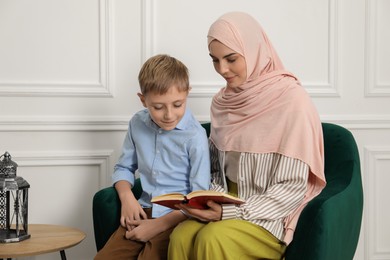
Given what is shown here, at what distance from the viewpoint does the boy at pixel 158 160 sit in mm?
2365

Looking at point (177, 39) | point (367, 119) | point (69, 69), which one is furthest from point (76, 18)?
point (367, 119)

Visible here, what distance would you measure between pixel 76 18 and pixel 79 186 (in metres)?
0.82

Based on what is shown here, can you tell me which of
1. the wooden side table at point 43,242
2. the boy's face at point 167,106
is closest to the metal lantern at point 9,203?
the wooden side table at point 43,242

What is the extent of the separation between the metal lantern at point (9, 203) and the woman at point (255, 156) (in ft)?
2.17

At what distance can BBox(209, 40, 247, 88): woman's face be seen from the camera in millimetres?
2371

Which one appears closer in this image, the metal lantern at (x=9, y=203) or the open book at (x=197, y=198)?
the open book at (x=197, y=198)

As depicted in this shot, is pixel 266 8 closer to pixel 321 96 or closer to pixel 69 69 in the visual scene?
pixel 321 96

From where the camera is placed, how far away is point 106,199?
2527mm

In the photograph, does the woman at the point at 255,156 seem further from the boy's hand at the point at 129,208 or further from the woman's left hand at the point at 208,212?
the boy's hand at the point at 129,208

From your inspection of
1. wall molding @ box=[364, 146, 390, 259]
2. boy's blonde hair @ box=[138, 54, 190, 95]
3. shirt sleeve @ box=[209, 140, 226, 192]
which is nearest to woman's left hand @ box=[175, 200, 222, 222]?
shirt sleeve @ box=[209, 140, 226, 192]

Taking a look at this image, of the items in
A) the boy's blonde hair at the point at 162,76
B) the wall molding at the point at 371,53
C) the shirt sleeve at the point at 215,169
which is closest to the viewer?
the boy's blonde hair at the point at 162,76

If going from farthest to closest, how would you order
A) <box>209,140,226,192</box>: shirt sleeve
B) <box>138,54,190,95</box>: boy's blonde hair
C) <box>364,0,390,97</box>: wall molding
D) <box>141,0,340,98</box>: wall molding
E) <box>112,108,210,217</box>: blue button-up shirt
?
<box>364,0,390,97</box>: wall molding < <box>141,0,340,98</box>: wall molding < <box>209,140,226,192</box>: shirt sleeve < <box>112,108,210,217</box>: blue button-up shirt < <box>138,54,190,95</box>: boy's blonde hair

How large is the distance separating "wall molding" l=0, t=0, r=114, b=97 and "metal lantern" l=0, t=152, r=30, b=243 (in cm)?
57

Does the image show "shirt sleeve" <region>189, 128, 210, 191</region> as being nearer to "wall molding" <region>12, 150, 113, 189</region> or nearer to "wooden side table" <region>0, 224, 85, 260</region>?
"wooden side table" <region>0, 224, 85, 260</region>
